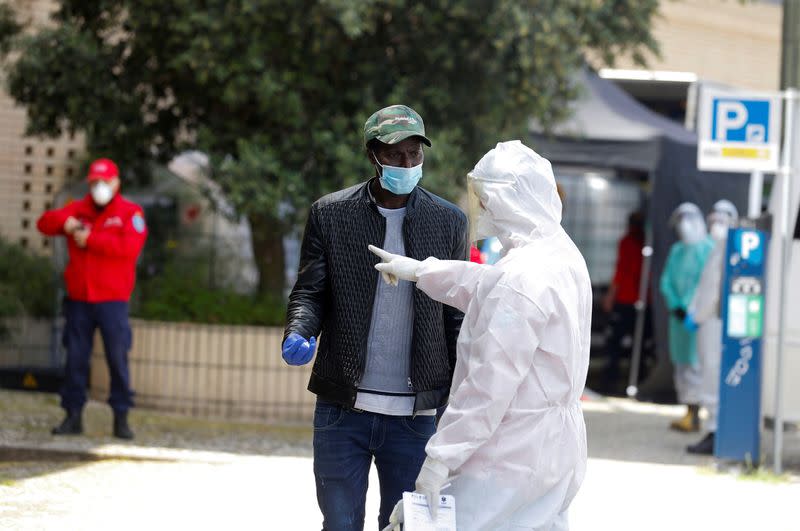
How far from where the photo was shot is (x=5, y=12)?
10828 mm

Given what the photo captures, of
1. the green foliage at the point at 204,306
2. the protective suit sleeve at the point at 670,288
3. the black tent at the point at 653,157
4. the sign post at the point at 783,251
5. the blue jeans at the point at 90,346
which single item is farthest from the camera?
the black tent at the point at 653,157

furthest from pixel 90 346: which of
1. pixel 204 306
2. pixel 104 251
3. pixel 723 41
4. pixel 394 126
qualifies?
pixel 723 41

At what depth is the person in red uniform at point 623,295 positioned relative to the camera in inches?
527

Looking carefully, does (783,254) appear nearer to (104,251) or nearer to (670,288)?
(670,288)

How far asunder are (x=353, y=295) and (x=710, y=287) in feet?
20.3

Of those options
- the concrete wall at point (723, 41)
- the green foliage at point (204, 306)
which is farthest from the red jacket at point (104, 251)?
the concrete wall at point (723, 41)

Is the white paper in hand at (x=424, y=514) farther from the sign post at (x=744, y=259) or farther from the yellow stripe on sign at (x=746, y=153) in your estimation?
the yellow stripe on sign at (x=746, y=153)

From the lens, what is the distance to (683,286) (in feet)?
35.7

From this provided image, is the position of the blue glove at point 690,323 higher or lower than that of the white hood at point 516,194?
lower

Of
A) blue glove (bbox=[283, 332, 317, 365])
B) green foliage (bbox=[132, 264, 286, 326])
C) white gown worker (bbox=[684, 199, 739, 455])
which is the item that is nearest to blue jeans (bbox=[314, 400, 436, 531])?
blue glove (bbox=[283, 332, 317, 365])

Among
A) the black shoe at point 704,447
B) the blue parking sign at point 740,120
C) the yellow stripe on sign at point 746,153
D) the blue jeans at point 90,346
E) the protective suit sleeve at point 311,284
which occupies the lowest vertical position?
the black shoe at point 704,447

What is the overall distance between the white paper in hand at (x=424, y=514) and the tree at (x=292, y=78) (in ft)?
19.4

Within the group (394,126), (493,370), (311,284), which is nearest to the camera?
(493,370)

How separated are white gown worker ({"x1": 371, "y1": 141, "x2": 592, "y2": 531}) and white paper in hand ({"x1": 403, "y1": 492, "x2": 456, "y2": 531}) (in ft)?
0.10
